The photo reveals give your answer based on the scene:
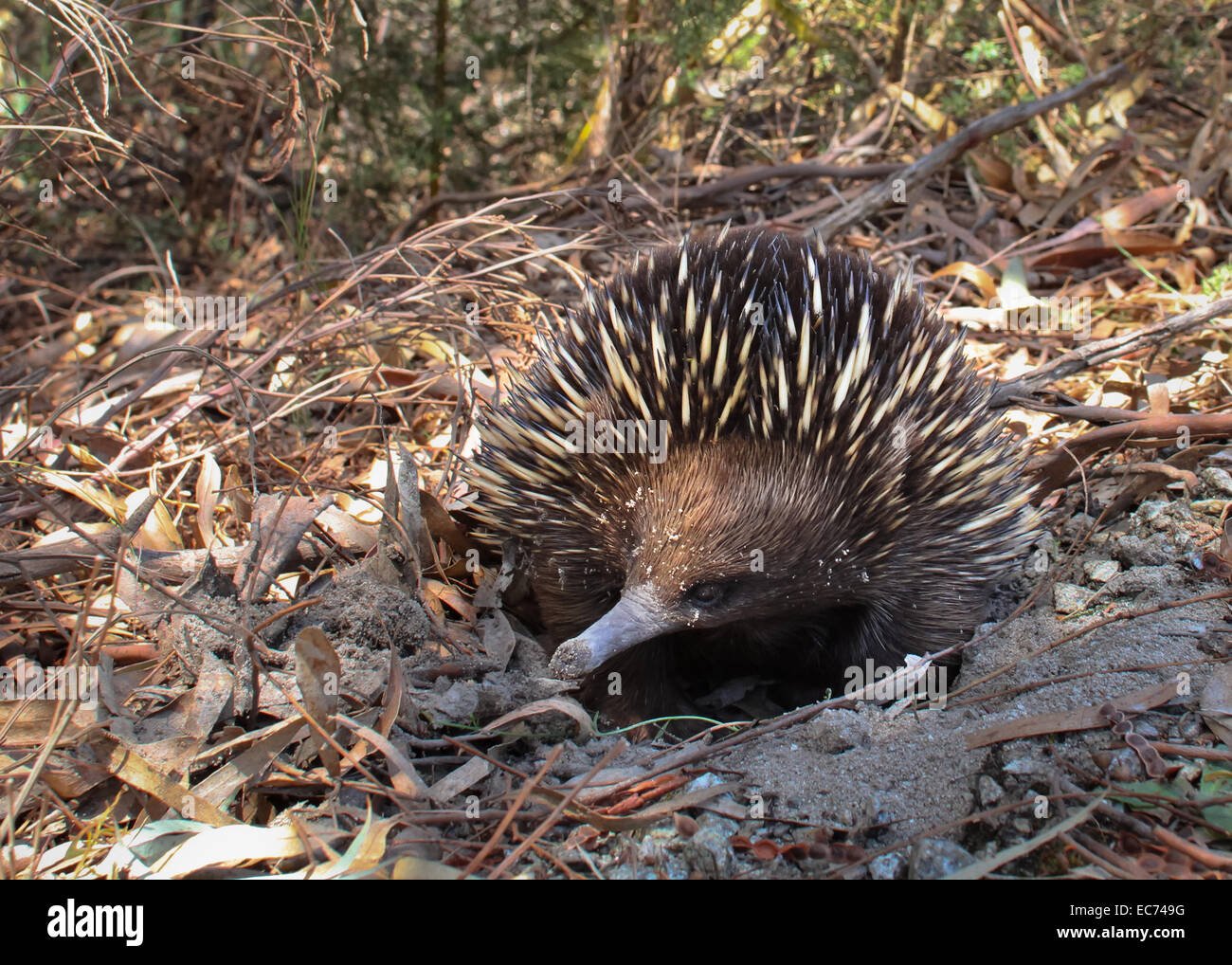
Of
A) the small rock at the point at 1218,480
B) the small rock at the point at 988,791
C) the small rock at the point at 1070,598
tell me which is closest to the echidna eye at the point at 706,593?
the small rock at the point at 988,791

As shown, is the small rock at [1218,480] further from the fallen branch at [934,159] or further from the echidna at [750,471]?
the fallen branch at [934,159]

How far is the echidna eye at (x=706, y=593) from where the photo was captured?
7.86 feet

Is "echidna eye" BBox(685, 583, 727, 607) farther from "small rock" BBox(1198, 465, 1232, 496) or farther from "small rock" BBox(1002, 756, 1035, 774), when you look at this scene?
"small rock" BBox(1198, 465, 1232, 496)

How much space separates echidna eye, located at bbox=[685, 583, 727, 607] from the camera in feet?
7.86

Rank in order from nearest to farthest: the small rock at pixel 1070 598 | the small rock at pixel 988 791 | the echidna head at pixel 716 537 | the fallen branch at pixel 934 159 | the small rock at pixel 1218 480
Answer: the small rock at pixel 988 791
the echidna head at pixel 716 537
the small rock at pixel 1070 598
the small rock at pixel 1218 480
the fallen branch at pixel 934 159

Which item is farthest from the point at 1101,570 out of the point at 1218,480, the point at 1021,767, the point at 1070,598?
the point at 1021,767

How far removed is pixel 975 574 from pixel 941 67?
343 centimetres

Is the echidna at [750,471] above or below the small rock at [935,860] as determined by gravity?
above

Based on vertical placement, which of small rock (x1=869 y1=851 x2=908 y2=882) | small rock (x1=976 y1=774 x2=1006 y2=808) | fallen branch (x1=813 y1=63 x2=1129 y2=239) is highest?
fallen branch (x1=813 y1=63 x2=1129 y2=239)

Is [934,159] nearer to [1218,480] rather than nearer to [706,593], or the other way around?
[1218,480]

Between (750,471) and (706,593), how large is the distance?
0.99ft

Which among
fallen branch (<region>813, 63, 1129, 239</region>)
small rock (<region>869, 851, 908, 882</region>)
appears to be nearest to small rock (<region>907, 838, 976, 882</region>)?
small rock (<region>869, 851, 908, 882</region>)

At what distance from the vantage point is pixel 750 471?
241 cm
